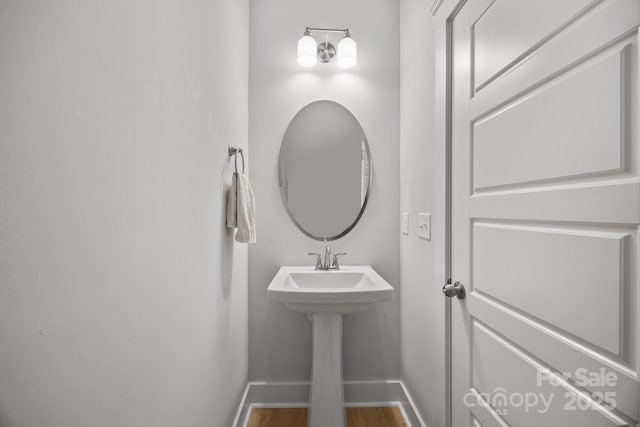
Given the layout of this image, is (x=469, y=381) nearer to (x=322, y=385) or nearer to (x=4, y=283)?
(x=322, y=385)

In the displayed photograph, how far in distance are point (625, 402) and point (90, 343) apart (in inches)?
35.6

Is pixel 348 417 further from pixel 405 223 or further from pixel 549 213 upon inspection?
pixel 549 213

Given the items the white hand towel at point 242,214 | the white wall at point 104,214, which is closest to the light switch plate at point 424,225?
the white hand towel at point 242,214

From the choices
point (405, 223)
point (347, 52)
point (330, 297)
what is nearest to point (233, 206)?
point (330, 297)

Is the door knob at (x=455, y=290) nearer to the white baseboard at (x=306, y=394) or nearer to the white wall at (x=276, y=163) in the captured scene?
the white wall at (x=276, y=163)

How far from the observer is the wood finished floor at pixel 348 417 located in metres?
1.79

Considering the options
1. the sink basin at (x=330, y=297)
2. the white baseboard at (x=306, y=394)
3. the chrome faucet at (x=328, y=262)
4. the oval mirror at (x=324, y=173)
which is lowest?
the white baseboard at (x=306, y=394)

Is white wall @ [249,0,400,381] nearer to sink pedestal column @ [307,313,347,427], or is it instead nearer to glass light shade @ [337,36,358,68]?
glass light shade @ [337,36,358,68]

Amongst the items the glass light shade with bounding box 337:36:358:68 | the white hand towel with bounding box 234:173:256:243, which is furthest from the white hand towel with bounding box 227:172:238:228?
the glass light shade with bounding box 337:36:358:68

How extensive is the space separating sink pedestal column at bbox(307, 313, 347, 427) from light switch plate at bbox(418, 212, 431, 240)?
0.58 meters

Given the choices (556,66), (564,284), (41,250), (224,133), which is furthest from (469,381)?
(224,133)

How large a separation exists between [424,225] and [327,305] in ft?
1.84

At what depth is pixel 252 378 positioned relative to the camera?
6.47 ft

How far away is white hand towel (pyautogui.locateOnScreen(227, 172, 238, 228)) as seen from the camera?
1.44m
